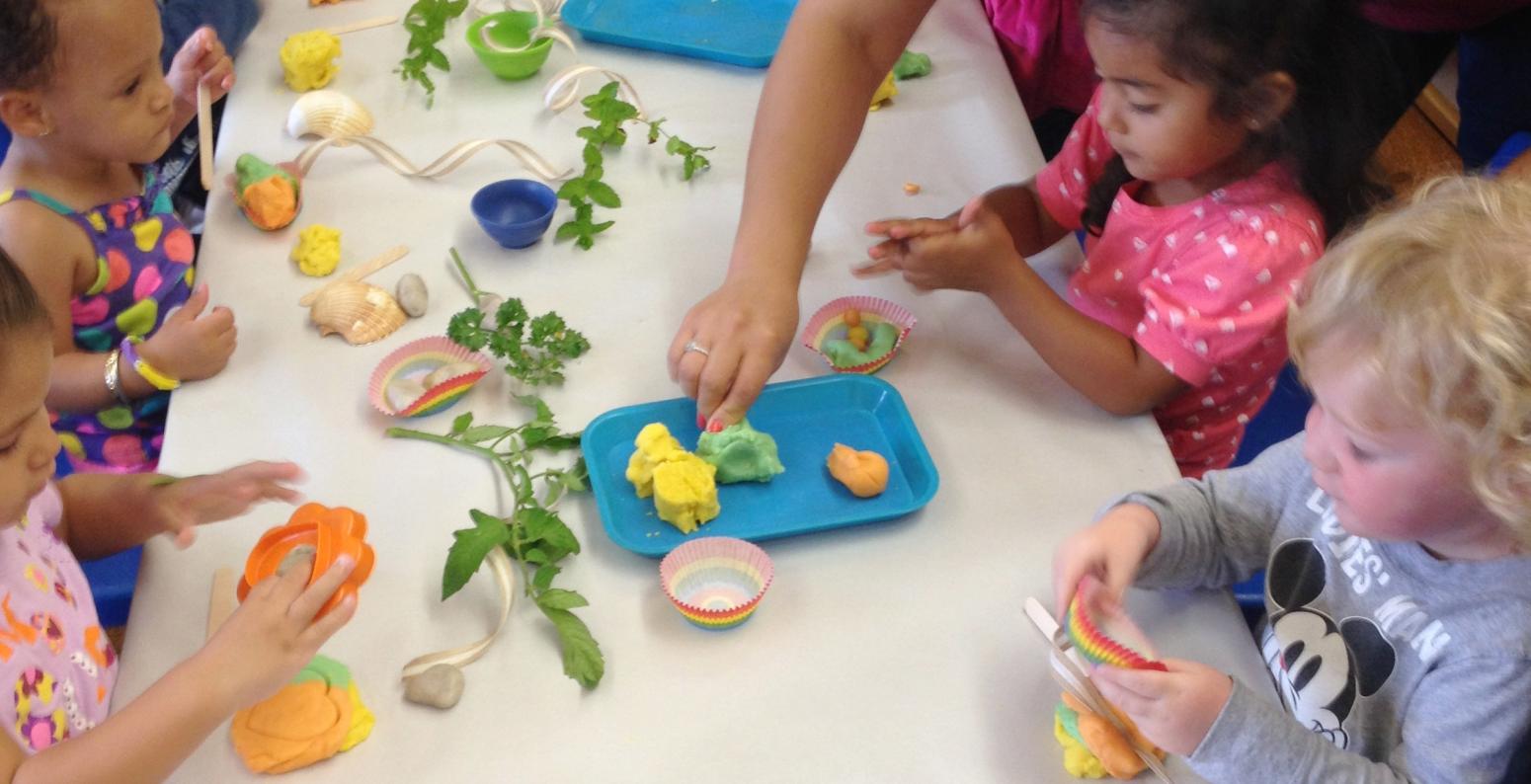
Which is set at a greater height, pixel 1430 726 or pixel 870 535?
pixel 1430 726

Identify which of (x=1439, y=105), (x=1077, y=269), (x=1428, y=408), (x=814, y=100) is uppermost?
(x=1428, y=408)

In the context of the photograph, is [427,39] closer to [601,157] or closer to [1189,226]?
[601,157]

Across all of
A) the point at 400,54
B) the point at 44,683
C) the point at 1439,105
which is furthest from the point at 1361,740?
the point at 1439,105

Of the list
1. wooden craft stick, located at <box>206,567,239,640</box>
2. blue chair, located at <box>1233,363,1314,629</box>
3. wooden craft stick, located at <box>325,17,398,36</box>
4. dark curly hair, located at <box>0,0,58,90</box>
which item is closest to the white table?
wooden craft stick, located at <box>206,567,239,640</box>

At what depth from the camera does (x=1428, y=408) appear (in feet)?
2.23

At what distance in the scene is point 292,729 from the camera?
0.79m

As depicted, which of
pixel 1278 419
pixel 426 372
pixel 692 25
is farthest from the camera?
pixel 692 25

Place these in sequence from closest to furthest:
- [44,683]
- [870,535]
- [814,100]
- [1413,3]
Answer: [44,683]
[870,535]
[814,100]
[1413,3]

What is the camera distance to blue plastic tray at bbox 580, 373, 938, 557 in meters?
0.94

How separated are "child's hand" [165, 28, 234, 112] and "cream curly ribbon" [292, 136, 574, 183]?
0.14 metres

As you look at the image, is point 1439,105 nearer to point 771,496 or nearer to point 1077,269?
point 1077,269

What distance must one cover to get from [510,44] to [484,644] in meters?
0.91

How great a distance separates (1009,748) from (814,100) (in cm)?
66

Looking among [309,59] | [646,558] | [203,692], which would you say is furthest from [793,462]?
[309,59]
